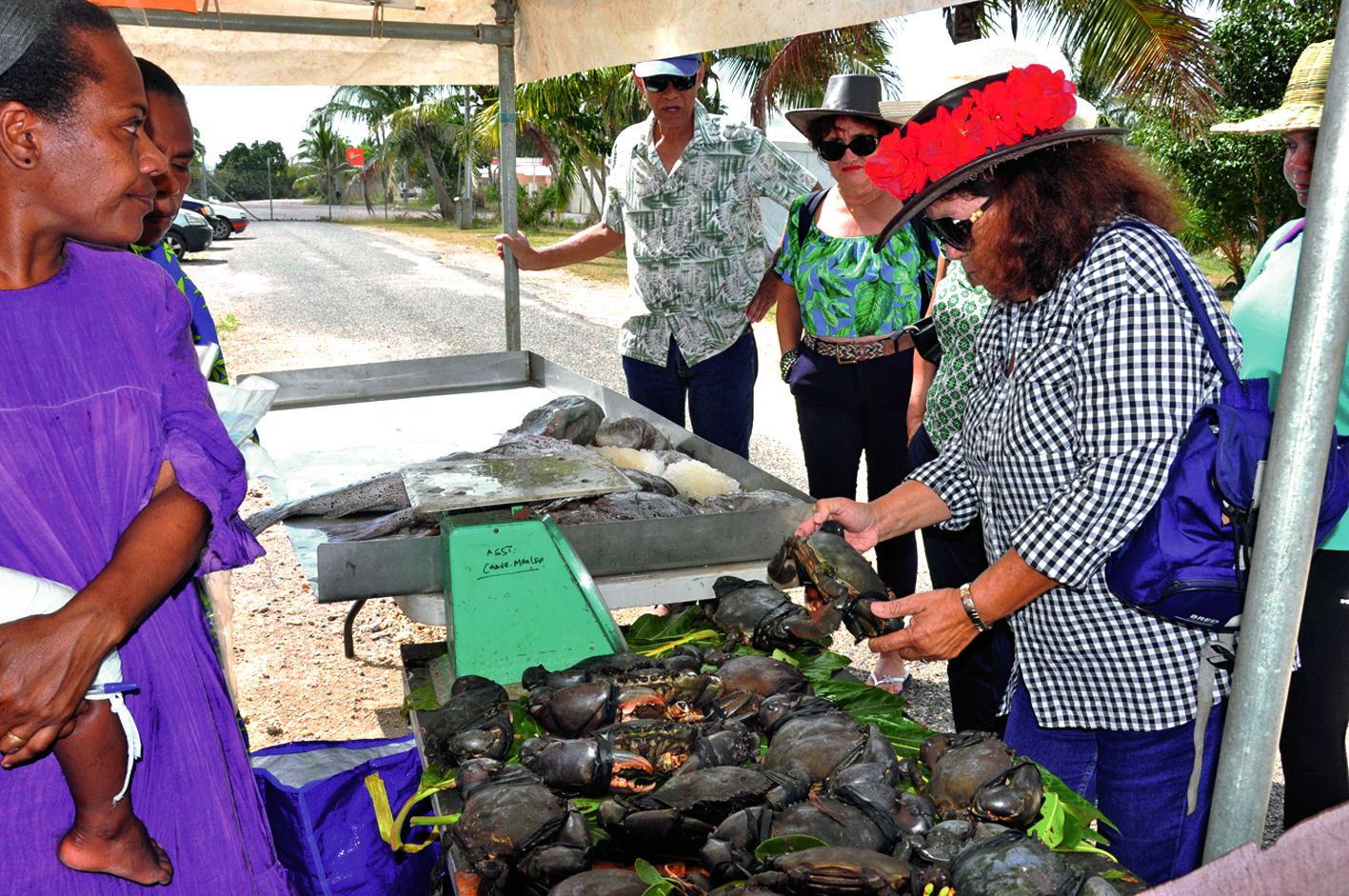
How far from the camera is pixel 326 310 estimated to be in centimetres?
1596

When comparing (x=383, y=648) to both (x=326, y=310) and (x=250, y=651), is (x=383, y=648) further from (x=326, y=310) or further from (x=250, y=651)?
(x=326, y=310)

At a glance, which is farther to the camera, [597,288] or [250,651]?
[597,288]

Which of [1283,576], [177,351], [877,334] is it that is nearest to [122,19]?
[877,334]

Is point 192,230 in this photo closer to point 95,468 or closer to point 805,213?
point 805,213

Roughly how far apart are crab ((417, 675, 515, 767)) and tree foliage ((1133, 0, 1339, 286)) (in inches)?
483

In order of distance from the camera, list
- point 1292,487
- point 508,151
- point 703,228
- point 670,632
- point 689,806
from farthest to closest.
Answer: point 508,151 → point 703,228 → point 670,632 → point 689,806 → point 1292,487

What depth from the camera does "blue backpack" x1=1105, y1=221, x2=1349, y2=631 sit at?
1773 mm

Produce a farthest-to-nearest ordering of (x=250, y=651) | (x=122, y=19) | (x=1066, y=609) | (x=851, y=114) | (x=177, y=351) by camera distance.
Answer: (x=250, y=651) < (x=122, y=19) < (x=851, y=114) < (x=1066, y=609) < (x=177, y=351)

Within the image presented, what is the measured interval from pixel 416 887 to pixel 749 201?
289 cm

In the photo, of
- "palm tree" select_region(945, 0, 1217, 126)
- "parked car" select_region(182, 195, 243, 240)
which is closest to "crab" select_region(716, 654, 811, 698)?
"palm tree" select_region(945, 0, 1217, 126)

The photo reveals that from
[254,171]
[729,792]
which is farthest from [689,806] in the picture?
[254,171]

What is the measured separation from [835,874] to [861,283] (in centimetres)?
264

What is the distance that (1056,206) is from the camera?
1.93 m

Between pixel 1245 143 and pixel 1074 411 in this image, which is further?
pixel 1245 143
